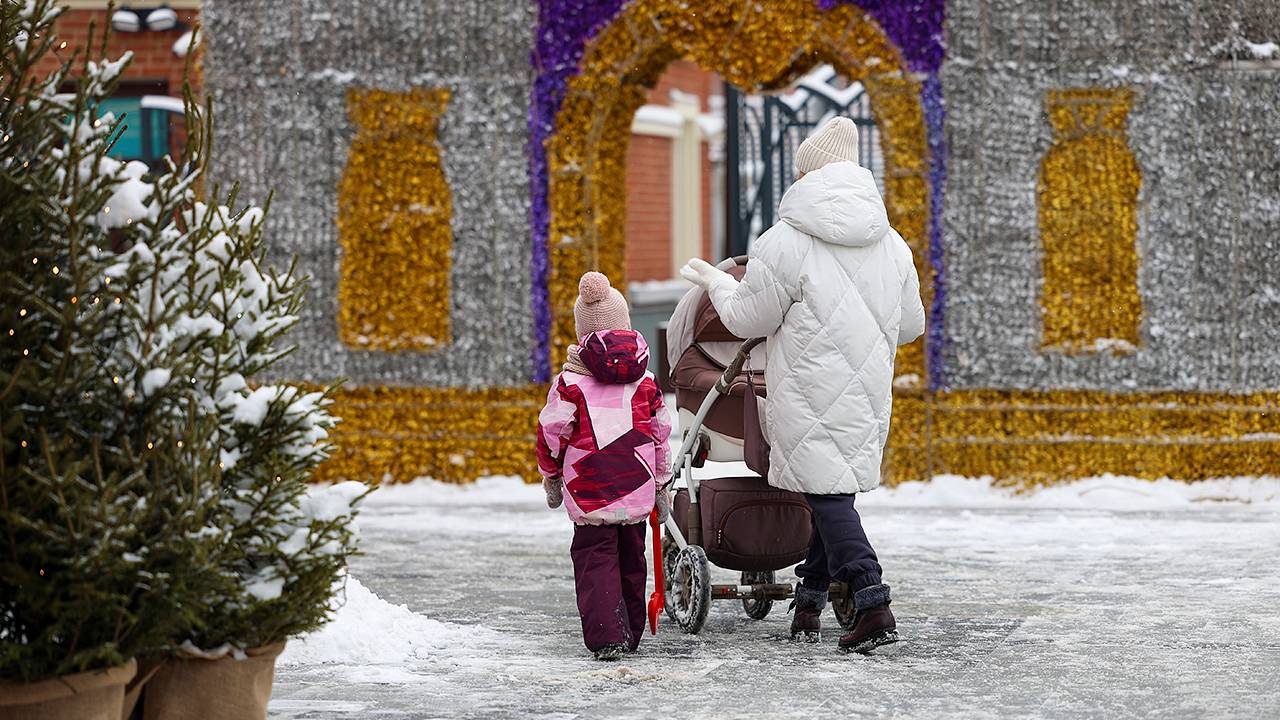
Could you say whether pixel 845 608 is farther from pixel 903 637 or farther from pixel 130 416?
pixel 130 416

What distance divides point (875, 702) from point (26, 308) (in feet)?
10.1

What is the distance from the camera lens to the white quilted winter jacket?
23.1 ft

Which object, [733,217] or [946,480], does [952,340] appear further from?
[733,217]

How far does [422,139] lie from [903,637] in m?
6.15

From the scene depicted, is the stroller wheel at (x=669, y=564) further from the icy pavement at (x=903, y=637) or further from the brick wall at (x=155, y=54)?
the brick wall at (x=155, y=54)

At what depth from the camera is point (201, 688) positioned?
495 cm

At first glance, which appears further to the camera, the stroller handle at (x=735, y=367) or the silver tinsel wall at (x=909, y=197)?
the silver tinsel wall at (x=909, y=197)

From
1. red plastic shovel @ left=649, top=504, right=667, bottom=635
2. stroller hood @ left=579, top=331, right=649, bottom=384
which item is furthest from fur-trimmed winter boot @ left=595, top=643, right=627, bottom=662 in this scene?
stroller hood @ left=579, top=331, right=649, bottom=384

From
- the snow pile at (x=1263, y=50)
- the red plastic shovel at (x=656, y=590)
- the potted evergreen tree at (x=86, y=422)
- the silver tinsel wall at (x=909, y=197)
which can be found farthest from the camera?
the silver tinsel wall at (x=909, y=197)

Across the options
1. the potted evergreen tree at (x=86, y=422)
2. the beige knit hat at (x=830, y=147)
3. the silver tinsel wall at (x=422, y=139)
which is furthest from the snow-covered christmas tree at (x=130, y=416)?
the silver tinsel wall at (x=422, y=139)

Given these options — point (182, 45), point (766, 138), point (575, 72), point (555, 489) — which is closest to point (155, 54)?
A: point (182, 45)

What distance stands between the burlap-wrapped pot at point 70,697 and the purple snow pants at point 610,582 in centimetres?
258

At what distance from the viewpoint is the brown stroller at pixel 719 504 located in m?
7.35

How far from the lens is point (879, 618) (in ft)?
22.8
